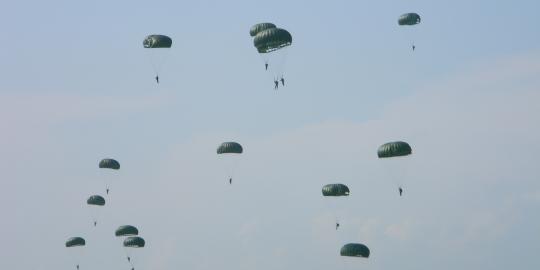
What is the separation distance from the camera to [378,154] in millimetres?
84312

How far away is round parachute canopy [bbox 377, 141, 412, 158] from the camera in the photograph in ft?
272

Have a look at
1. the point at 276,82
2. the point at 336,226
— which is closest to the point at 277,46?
the point at 276,82

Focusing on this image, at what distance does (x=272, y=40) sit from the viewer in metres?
78.6

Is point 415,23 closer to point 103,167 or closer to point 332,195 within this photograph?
point 332,195

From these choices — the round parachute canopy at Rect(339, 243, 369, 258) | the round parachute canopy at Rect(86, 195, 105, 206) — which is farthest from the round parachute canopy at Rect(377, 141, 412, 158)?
the round parachute canopy at Rect(86, 195, 105, 206)

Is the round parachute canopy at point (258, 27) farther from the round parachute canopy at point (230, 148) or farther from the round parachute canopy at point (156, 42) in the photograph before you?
the round parachute canopy at point (230, 148)

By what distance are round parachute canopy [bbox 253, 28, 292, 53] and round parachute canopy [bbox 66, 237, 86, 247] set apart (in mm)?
37363

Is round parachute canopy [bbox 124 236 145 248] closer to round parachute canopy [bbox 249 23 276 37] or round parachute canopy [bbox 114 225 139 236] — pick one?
round parachute canopy [bbox 114 225 139 236]

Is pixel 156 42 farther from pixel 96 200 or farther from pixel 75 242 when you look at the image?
pixel 75 242

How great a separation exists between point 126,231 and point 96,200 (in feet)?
17.4

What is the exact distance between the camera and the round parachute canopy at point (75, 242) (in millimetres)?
103512

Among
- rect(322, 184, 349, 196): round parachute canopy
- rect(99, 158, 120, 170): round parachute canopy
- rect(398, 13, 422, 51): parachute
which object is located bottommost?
rect(322, 184, 349, 196): round parachute canopy

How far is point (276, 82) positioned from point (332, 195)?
15.8 m

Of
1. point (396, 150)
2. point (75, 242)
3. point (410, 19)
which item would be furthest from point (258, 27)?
point (75, 242)
